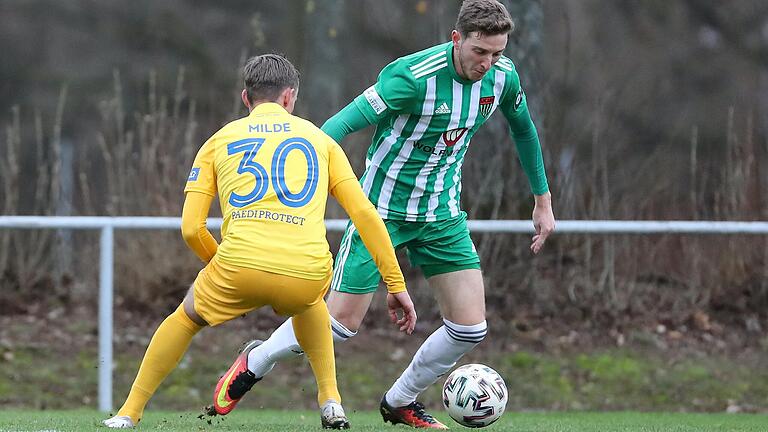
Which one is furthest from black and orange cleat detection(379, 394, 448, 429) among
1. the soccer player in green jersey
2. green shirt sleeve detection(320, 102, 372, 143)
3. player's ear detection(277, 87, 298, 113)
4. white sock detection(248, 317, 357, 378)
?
player's ear detection(277, 87, 298, 113)

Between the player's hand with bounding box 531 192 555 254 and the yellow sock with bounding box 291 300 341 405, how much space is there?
1283mm

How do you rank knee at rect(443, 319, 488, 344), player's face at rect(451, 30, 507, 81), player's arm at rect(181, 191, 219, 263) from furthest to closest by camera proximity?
knee at rect(443, 319, 488, 344), player's face at rect(451, 30, 507, 81), player's arm at rect(181, 191, 219, 263)

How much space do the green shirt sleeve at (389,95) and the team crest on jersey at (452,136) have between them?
24cm

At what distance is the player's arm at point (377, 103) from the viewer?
5.66 m

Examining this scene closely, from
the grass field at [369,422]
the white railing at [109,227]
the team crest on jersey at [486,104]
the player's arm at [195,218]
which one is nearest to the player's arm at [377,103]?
the team crest on jersey at [486,104]

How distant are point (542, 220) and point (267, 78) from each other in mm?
1735

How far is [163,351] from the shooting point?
5395mm

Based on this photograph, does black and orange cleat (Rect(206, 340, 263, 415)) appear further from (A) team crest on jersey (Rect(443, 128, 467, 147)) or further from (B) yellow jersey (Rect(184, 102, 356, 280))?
(A) team crest on jersey (Rect(443, 128, 467, 147))

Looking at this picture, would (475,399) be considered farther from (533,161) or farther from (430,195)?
(533,161)

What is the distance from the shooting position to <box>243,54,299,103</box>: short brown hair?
17.7 ft

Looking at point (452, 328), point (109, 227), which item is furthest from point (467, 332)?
point (109, 227)

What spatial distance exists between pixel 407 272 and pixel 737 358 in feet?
8.72

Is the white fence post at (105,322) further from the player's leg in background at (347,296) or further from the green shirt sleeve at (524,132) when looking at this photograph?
the green shirt sleeve at (524,132)

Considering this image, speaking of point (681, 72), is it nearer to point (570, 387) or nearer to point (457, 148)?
point (570, 387)
